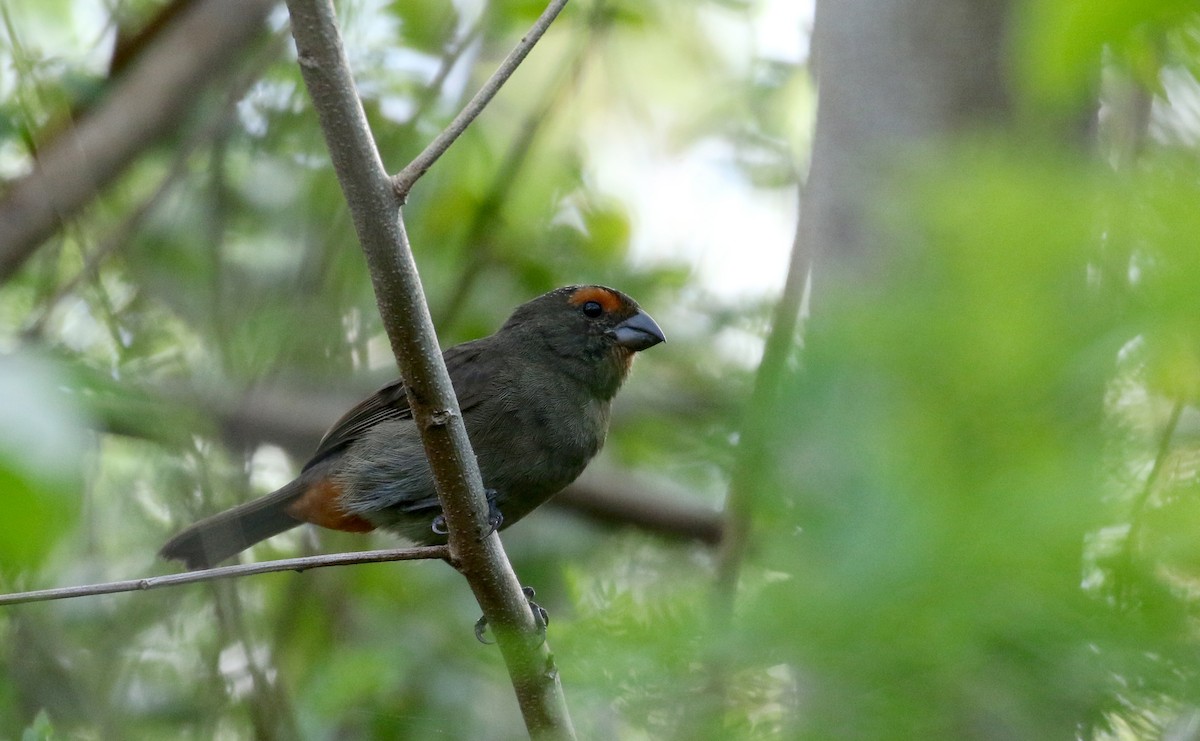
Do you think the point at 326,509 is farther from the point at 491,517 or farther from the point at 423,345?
the point at 423,345

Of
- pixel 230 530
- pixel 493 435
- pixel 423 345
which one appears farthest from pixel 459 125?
pixel 230 530

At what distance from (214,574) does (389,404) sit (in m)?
2.00

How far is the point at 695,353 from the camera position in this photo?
20.3ft

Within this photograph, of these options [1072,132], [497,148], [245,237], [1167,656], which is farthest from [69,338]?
[1167,656]

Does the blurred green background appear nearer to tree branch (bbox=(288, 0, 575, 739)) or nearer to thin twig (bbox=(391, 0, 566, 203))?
tree branch (bbox=(288, 0, 575, 739))

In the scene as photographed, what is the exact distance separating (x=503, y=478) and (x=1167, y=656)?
287cm

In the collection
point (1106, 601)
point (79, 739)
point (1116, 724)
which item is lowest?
point (79, 739)

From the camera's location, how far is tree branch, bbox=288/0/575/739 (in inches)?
86.0

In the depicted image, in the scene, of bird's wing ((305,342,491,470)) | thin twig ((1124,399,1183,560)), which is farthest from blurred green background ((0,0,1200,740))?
bird's wing ((305,342,491,470))

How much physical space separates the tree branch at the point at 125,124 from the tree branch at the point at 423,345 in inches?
95.1

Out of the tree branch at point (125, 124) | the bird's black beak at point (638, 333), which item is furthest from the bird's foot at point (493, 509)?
the tree branch at point (125, 124)

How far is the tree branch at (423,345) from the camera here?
218 centimetres

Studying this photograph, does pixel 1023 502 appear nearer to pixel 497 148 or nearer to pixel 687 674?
pixel 687 674

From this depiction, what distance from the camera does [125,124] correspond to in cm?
481
